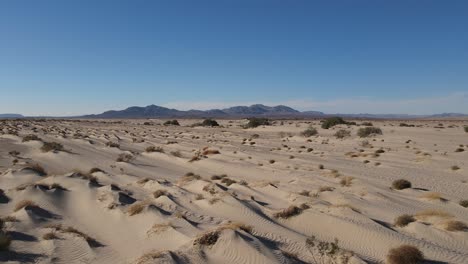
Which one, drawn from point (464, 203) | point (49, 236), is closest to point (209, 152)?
point (464, 203)

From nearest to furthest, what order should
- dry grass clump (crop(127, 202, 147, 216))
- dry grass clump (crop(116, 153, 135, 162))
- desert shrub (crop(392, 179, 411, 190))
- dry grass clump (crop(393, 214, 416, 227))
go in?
1. dry grass clump (crop(393, 214, 416, 227))
2. dry grass clump (crop(127, 202, 147, 216))
3. desert shrub (crop(392, 179, 411, 190))
4. dry grass clump (crop(116, 153, 135, 162))

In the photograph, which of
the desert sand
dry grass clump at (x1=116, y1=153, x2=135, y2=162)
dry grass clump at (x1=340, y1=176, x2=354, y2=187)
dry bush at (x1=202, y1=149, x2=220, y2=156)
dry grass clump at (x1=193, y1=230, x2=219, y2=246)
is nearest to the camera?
the desert sand

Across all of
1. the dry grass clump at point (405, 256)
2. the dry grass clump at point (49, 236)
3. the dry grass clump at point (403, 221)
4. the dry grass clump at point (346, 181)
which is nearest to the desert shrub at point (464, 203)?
the dry grass clump at point (403, 221)

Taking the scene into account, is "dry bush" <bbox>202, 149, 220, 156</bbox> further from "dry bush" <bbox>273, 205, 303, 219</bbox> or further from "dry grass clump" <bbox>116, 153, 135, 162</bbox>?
"dry bush" <bbox>273, 205, 303, 219</bbox>

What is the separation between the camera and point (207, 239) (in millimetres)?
10445

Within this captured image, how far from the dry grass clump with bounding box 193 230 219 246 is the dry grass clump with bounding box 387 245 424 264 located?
4199 millimetres

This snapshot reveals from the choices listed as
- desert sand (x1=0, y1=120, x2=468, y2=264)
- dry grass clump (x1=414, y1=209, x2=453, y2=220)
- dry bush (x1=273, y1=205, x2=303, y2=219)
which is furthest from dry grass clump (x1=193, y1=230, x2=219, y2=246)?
dry grass clump (x1=414, y1=209, x2=453, y2=220)

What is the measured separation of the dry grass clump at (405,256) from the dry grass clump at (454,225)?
2932mm

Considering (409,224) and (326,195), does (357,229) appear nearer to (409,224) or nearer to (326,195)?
(409,224)

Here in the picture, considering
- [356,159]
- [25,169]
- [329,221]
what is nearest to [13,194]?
[25,169]

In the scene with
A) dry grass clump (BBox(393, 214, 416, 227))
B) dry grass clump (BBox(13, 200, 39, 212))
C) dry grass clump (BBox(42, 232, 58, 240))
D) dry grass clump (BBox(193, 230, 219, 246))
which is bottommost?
dry grass clump (BBox(393, 214, 416, 227))

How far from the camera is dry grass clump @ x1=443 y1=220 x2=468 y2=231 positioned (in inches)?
463

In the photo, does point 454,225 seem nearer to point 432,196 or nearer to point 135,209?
point 432,196

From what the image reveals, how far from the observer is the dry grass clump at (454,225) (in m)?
11.8
